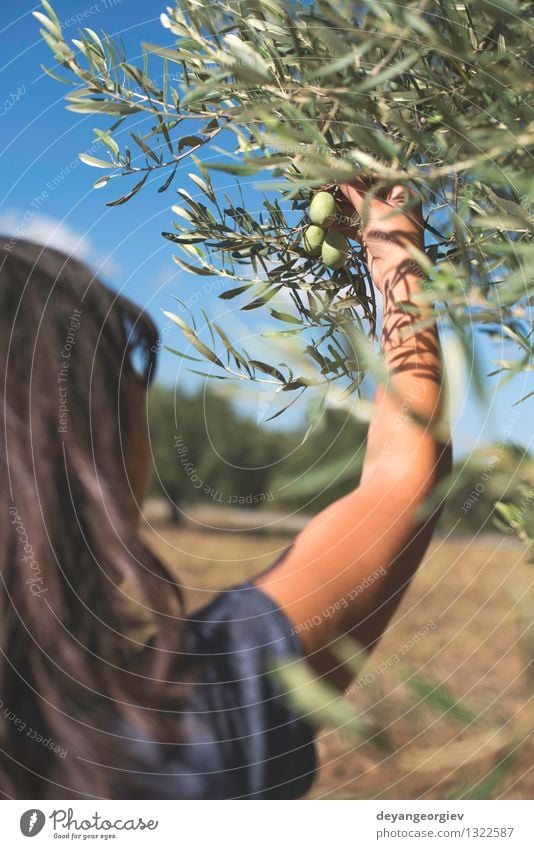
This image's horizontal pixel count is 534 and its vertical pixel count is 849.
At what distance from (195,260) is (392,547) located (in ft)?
0.98

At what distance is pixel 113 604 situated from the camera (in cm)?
51

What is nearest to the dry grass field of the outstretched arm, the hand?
the outstretched arm

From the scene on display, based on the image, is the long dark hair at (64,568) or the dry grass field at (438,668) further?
the long dark hair at (64,568)

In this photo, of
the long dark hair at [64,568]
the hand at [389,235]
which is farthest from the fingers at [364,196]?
the long dark hair at [64,568]

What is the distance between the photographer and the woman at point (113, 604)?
1.29 ft

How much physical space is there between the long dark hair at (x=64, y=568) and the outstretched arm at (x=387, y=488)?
0.40 feet

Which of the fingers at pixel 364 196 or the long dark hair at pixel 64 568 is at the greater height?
the fingers at pixel 364 196

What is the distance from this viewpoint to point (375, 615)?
38 cm

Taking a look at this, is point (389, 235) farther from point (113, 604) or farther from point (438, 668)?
point (438, 668)

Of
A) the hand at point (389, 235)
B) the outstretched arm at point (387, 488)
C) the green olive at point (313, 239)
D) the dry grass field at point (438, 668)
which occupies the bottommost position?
the dry grass field at point (438, 668)

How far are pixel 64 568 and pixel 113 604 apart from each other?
5cm

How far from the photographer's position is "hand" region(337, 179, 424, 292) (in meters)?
0.36

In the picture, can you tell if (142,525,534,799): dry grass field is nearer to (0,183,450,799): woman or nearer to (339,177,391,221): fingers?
(0,183,450,799): woman

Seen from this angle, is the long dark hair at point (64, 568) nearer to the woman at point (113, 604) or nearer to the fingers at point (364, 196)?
the woman at point (113, 604)
